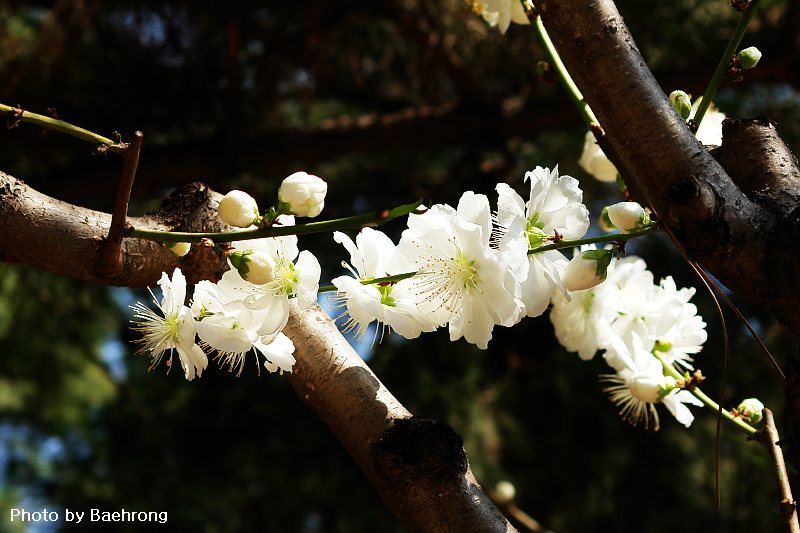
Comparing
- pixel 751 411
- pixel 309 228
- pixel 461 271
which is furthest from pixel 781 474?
pixel 309 228

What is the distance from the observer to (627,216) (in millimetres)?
586

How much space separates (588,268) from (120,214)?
1.07 feet

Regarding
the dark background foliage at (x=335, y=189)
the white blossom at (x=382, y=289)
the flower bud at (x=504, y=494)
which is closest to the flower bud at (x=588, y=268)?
A: the white blossom at (x=382, y=289)

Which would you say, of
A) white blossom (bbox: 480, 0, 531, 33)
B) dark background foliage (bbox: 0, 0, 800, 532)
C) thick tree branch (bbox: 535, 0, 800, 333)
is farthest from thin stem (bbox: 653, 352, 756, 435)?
dark background foliage (bbox: 0, 0, 800, 532)

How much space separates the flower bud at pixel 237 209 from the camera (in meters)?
0.53

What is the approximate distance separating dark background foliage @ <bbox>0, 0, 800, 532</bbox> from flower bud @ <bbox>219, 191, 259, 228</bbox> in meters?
1.08

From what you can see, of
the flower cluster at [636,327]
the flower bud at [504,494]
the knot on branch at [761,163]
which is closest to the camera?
the knot on branch at [761,163]

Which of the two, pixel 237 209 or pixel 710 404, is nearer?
pixel 237 209

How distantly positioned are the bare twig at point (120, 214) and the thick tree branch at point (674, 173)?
0.31 m

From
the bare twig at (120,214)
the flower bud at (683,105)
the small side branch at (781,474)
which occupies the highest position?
the flower bud at (683,105)

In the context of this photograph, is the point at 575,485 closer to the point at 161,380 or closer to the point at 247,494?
the point at 247,494

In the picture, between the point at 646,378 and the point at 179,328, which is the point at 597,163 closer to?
the point at 646,378

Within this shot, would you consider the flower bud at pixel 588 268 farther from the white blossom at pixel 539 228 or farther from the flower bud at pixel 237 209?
the flower bud at pixel 237 209

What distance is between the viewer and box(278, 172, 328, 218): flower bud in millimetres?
530
